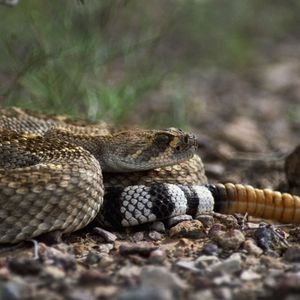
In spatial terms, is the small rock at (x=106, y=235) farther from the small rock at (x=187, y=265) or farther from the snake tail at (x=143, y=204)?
the small rock at (x=187, y=265)

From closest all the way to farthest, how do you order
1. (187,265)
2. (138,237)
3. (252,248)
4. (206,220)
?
(187,265) → (252,248) → (138,237) → (206,220)

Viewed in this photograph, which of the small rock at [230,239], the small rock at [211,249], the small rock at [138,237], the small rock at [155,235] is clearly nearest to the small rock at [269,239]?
the small rock at [230,239]

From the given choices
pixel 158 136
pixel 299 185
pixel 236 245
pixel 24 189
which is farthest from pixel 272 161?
pixel 24 189

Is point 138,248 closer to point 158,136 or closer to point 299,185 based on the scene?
point 158,136

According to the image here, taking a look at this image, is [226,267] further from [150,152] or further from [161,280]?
[150,152]

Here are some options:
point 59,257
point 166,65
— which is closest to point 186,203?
point 59,257
